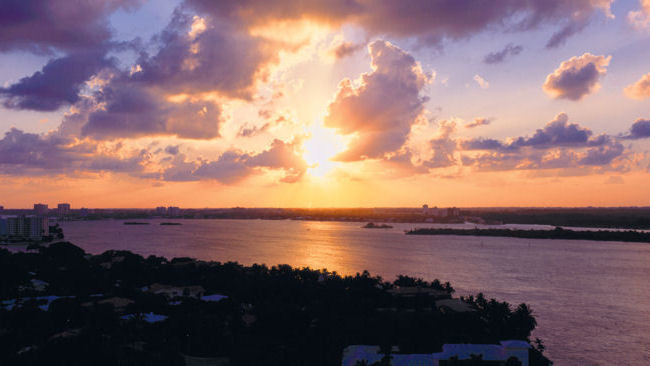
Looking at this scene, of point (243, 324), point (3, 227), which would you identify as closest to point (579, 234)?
point (243, 324)

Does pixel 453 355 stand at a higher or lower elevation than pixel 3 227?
higher

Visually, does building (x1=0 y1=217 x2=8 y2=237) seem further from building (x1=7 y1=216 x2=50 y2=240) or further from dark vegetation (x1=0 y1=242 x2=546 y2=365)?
dark vegetation (x1=0 y1=242 x2=546 y2=365)

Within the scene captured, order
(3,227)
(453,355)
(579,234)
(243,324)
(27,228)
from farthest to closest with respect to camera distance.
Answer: (3,227), (27,228), (579,234), (243,324), (453,355)

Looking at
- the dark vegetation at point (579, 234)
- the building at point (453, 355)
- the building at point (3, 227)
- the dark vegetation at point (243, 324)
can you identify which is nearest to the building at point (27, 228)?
the building at point (3, 227)

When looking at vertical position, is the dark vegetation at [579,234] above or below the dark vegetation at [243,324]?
below

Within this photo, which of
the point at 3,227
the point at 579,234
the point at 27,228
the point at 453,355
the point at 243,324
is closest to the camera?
the point at 453,355

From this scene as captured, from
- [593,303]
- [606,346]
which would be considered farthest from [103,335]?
[593,303]

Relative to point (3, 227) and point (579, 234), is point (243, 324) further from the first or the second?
point (3, 227)

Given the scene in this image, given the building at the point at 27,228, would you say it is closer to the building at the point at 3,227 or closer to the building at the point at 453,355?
the building at the point at 3,227
